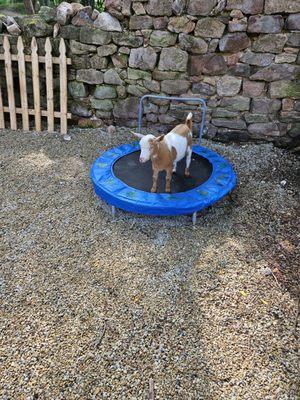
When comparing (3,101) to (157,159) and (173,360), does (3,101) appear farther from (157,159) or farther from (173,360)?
(173,360)

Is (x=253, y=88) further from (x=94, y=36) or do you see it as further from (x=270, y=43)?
(x=94, y=36)

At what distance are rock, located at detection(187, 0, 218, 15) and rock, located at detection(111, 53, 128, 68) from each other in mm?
1095

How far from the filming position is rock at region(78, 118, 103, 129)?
5.42 m

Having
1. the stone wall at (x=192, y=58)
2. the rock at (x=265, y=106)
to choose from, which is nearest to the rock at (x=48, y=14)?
the stone wall at (x=192, y=58)

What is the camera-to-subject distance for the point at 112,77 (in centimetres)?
502

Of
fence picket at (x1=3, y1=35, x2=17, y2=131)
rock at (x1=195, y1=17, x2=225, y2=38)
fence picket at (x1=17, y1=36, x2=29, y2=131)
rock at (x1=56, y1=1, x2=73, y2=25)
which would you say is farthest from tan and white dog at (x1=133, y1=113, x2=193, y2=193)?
fence picket at (x1=3, y1=35, x2=17, y2=131)

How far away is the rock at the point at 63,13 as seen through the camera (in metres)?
4.68

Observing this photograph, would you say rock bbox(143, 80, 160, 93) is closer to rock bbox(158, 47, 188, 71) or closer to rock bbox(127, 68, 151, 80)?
rock bbox(127, 68, 151, 80)

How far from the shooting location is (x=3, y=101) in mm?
5633

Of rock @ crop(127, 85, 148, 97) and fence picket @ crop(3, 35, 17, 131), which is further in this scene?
rock @ crop(127, 85, 148, 97)

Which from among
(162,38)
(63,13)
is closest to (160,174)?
(162,38)

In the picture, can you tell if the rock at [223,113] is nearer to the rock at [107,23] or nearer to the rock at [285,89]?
the rock at [285,89]

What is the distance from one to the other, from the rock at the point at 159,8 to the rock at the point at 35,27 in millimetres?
1525

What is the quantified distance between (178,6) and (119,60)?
3.62 feet
